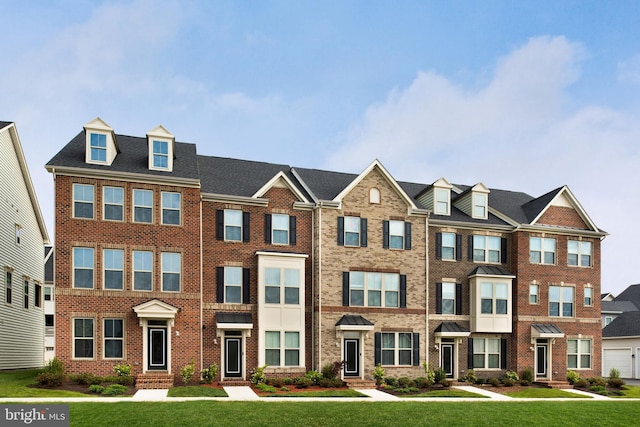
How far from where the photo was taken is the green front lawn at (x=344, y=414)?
17.5 metres

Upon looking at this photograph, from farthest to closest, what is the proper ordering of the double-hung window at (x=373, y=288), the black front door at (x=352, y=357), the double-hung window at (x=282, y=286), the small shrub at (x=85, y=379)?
the double-hung window at (x=373, y=288) → the black front door at (x=352, y=357) → the double-hung window at (x=282, y=286) → the small shrub at (x=85, y=379)

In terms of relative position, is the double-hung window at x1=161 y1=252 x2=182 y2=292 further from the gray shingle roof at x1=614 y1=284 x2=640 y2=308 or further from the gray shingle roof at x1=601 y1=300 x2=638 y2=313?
the gray shingle roof at x1=614 y1=284 x2=640 y2=308

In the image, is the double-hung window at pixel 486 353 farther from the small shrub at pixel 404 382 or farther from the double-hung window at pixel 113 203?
the double-hung window at pixel 113 203

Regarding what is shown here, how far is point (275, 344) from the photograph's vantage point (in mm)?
29203

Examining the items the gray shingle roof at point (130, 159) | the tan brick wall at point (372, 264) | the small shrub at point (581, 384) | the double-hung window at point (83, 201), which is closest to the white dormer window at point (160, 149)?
the gray shingle roof at point (130, 159)

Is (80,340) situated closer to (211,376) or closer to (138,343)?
(138,343)

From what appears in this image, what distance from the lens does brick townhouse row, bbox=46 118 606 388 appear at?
87.2 ft

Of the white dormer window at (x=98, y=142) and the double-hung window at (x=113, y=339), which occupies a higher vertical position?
the white dormer window at (x=98, y=142)

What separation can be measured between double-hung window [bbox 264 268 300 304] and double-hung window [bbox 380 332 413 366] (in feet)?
17.2

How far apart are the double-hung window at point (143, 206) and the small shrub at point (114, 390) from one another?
7.50 meters

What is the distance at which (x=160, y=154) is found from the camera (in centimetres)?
2828

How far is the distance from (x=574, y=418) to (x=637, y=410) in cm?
426

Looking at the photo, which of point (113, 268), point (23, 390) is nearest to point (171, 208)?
point (113, 268)

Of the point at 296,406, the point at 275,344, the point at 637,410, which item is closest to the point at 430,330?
the point at 275,344
